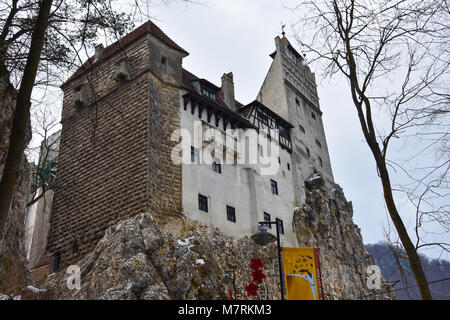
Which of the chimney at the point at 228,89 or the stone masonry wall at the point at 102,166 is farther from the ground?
the chimney at the point at 228,89

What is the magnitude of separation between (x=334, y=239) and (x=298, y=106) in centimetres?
1022

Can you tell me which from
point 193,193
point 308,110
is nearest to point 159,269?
point 193,193

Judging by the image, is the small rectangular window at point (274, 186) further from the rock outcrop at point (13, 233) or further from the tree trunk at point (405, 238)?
the tree trunk at point (405, 238)

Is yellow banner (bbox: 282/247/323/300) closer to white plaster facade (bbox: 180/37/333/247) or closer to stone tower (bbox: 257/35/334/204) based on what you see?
A: white plaster facade (bbox: 180/37/333/247)

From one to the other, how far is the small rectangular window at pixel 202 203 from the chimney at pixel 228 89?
795 centimetres

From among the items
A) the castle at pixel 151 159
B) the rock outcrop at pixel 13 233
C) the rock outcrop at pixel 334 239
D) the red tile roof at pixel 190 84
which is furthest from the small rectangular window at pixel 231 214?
the rock outcrop at pixel 13 233

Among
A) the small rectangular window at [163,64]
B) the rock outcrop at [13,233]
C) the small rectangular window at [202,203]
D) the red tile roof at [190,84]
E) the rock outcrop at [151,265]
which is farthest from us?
the red tile roof at [190,84]

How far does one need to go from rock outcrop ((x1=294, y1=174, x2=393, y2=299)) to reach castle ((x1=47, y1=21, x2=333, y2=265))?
130 centimetres

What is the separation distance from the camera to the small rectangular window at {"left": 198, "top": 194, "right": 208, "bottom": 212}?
22062 millimetres

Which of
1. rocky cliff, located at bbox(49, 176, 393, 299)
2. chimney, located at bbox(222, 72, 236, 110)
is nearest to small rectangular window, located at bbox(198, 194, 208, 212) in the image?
rocky cliff, located at bbox(49, 176, 393, 299)

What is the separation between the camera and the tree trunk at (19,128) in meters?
6.43

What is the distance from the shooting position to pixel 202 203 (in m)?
22.2

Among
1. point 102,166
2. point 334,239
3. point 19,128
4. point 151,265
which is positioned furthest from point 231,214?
point 19,128

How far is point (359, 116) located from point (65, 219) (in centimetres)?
1721
